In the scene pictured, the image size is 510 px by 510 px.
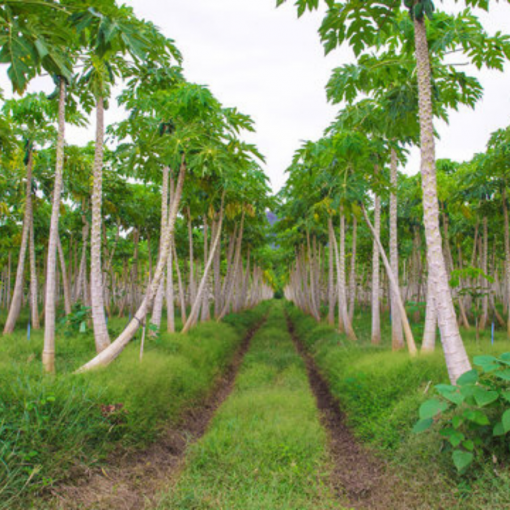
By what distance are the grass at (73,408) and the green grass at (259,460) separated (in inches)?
34.9

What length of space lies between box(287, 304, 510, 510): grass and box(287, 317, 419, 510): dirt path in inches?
6.4

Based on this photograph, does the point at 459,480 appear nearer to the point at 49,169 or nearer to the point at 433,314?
the point at 433,314

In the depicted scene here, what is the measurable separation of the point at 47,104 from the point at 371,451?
9.85 meters

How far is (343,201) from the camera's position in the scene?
861 cm

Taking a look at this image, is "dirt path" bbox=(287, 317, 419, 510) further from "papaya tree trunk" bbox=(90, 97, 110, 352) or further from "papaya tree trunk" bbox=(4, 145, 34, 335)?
"papaya tree trunk" bbox=(4, 145, 34, 335)

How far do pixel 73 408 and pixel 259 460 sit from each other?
2572 mm

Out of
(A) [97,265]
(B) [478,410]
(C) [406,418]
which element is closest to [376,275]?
(C) [406,418]

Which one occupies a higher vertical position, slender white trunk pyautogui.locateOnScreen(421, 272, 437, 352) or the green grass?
slender white trunk pyautogui.locateOnScreen(421, 272, 437, 352)

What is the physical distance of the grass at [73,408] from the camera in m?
3.85

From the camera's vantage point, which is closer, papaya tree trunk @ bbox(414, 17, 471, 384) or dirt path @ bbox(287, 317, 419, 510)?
dirt path @ bbox(287, 317, 419, 510)

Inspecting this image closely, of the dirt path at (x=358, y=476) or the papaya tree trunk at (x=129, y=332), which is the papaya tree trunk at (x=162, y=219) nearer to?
the papaya tree trunk at (x=129, y=332)

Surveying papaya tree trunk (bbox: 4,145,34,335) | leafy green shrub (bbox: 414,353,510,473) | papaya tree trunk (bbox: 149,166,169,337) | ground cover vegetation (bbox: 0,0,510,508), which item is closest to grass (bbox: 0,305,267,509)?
ground cover vegetation (bbox: 0,0,510,508)

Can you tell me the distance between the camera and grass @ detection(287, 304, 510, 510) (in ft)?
11.6

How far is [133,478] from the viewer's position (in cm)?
458
